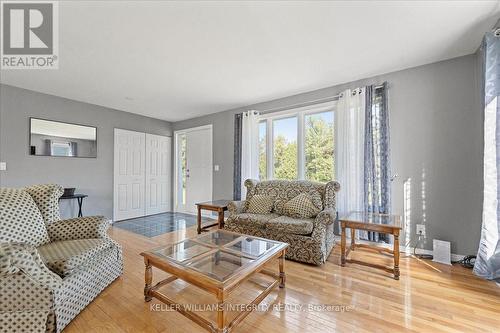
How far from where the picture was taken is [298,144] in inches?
149

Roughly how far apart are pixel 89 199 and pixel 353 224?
4.64 metres

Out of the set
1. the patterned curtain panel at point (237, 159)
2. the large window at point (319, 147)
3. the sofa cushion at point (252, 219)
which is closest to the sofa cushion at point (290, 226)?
the sofa cushion at point (252, 219)

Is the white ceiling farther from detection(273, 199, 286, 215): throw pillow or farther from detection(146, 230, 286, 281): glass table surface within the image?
detection(146, 230, 286, 281): glass table surface

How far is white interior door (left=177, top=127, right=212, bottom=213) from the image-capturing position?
5.05 m

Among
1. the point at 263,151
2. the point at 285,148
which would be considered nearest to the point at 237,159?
the point at 263,151

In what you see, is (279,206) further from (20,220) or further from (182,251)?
(20,220)

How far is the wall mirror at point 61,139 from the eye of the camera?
3.58 m

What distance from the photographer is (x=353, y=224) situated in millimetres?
2371

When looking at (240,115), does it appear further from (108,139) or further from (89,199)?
(89,199)

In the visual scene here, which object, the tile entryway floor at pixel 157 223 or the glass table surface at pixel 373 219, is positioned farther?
the tile entryway floor at pixel 157 223

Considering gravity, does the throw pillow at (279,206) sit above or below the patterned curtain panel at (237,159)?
below

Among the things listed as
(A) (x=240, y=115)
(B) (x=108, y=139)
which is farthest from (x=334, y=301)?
(B) (x=108, y=139)

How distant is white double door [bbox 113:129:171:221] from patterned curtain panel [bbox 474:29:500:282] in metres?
5.64

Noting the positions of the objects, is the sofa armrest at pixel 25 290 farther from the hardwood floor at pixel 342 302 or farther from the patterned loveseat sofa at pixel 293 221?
the patterned loveseat sofa at pixel 293 221
